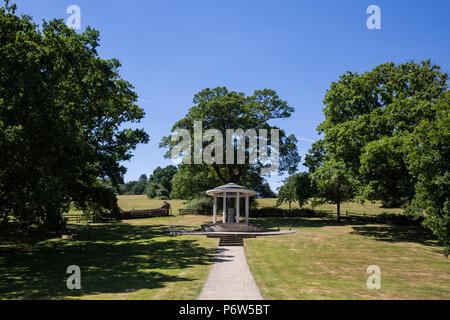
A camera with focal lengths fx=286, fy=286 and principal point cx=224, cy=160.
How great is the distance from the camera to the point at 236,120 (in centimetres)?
3850

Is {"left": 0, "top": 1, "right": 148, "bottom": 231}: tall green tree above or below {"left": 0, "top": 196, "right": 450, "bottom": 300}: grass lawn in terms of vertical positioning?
above

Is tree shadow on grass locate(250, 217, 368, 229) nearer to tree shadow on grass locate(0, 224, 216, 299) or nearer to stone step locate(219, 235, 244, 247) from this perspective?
stone step locate(219, 235, 244, 247)

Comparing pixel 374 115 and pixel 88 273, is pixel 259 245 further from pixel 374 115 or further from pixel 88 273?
pixel 374 115

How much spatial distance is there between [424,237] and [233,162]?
2210cm

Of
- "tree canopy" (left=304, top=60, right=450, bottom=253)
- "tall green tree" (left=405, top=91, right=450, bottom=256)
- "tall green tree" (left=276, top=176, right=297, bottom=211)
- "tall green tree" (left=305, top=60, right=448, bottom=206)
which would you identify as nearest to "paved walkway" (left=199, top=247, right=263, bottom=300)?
"tall green tree" (left=405, top=91, right=450, bottom=256)

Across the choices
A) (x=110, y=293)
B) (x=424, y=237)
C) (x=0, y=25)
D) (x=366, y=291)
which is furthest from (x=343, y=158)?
(x=0, y=25)

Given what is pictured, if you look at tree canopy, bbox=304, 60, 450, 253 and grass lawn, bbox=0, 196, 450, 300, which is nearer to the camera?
grass lawn, bbox=0, 196, 450, 300

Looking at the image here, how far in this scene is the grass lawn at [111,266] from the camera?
9.38 meters

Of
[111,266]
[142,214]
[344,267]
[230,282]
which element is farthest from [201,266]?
[142,214]
